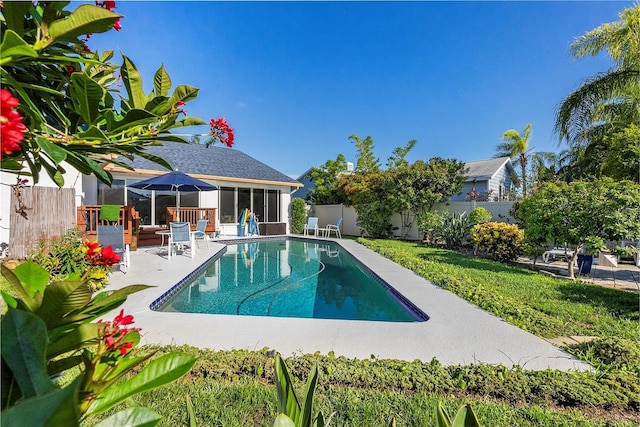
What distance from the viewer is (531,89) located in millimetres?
11914

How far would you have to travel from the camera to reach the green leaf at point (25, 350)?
1.98 feet

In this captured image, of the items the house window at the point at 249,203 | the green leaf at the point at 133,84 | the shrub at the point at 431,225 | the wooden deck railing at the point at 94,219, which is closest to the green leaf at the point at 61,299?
the green leaf at the point at 133,84

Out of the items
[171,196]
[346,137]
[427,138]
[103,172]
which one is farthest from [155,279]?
[427,138]

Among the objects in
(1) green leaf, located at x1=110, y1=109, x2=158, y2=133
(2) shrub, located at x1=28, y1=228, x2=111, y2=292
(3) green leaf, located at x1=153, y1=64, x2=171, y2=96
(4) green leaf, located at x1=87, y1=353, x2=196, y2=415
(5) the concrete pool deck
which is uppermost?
(3) green leaf, located at x1=153, y1=64, x2=171, y2=96

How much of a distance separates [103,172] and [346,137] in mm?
28843

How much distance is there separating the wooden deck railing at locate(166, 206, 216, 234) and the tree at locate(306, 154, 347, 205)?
10.4 m

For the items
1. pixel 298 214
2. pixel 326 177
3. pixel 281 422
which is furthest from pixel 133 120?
pixel 326 177

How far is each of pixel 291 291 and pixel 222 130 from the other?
6.64 meters

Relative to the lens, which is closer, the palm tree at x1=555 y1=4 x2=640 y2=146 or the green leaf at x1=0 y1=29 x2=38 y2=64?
the green leaf at x1=0 y1=29 x2=38 y2=64

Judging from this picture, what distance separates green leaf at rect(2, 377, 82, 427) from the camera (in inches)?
19.6

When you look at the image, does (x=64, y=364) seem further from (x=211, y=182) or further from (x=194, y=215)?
(x=211, y=182)

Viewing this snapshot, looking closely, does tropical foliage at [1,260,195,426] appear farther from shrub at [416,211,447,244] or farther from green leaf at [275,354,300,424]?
shrub at [416,211,447,244]

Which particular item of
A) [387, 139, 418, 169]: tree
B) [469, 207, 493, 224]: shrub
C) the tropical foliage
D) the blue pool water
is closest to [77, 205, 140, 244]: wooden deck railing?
the blue pool water

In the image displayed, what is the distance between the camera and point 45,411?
50 cm
